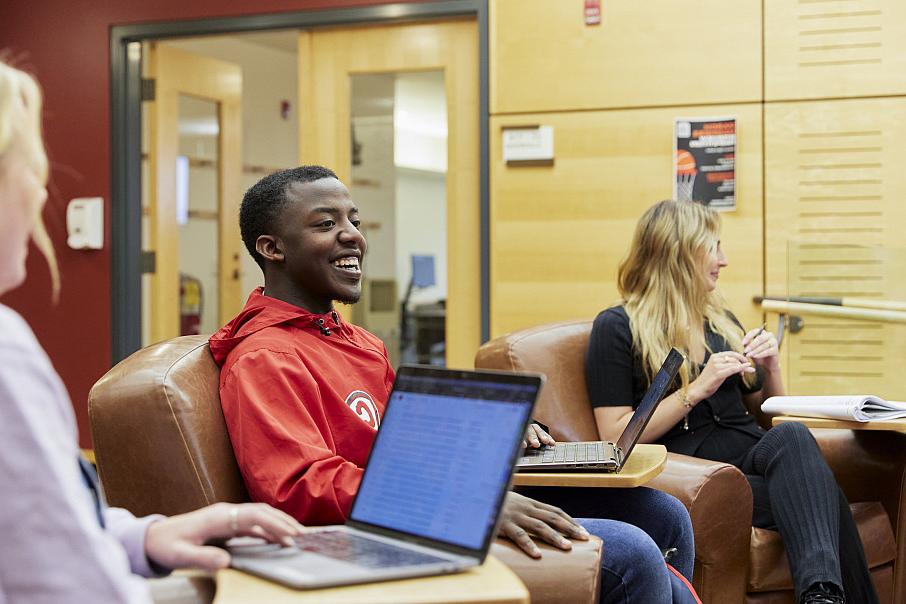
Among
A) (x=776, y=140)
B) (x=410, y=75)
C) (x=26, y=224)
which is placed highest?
(x=410, y=75)

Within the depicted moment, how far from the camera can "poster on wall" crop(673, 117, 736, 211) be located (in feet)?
13.6

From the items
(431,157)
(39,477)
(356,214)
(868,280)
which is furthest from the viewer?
(431,157)

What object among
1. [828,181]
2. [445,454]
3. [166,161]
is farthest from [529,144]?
[445,454]

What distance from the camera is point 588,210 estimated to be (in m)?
4.29

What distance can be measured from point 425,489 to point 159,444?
0.61 m

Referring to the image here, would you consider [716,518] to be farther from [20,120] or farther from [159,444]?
[20,120]

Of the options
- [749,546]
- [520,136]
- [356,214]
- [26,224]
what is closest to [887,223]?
[520,136]

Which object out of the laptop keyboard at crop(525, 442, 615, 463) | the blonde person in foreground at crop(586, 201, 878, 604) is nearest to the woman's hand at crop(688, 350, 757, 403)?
the blonde person in foreground at crop(586, 201, 878, 604)

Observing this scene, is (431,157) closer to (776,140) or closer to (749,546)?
(776,140)

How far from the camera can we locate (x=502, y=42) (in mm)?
4367

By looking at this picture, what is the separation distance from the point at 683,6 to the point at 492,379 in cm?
329

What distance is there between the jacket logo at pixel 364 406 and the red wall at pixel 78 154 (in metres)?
3.44

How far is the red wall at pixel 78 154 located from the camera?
16.6 ft

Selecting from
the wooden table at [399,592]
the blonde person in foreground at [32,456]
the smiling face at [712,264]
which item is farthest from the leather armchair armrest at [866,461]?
the blonde person in foreground at [32,456]
